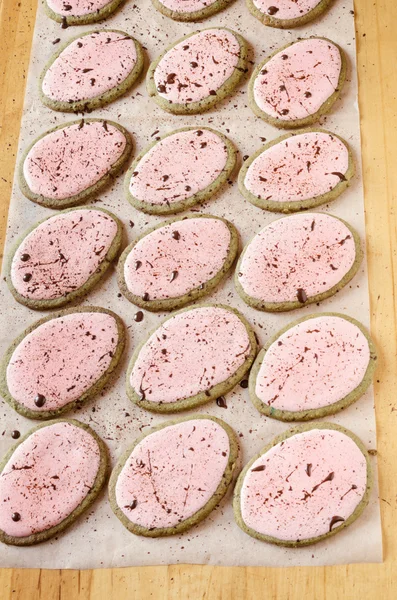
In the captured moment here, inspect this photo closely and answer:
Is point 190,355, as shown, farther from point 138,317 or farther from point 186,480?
point 186,480

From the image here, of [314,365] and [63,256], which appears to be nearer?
[314,365]

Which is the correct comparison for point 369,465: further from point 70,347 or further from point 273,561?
point 70,347

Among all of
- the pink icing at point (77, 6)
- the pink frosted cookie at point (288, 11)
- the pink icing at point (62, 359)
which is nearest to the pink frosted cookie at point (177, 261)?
Answer: the pink icing at point (62, 359)

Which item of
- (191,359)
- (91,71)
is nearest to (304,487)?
(191,359)

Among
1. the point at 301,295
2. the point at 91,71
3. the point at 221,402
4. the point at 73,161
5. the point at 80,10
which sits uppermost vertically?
the point at 80,10

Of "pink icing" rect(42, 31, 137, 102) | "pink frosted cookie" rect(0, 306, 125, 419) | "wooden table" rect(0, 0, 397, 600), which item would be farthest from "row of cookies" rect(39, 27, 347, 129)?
"pink frosted cookie" rect(0, 306, 125, 419)

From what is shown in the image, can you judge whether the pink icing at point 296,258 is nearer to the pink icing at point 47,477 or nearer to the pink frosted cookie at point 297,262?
the pink frosted cookie at point 297,262
